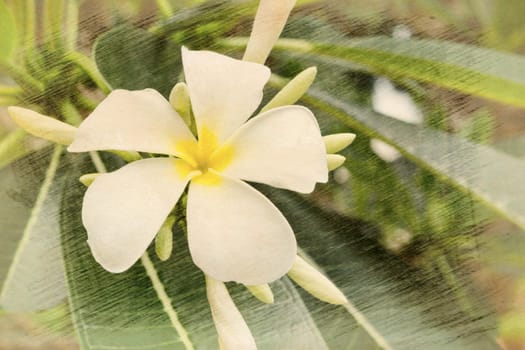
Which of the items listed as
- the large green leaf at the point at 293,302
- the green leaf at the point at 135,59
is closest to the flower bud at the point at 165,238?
the large green leaf at the point at 293,302

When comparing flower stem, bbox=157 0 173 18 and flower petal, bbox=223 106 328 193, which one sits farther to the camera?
flower stem, bbox=157 0 173 18

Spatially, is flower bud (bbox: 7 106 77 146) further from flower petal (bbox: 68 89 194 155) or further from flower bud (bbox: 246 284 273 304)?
flower bud (bbox: 246 284 273 304)

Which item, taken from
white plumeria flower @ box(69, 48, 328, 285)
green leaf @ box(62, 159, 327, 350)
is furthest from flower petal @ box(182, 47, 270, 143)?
green leaf @ box(62, 159, 327, 350)

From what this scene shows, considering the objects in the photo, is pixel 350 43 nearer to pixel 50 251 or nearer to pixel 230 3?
pixel 230 3

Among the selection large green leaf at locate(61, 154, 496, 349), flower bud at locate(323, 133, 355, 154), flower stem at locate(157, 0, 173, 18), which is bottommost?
large green leaf at locate(61, 154, 496, 349)

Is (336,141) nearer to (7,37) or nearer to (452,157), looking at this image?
(452,157)

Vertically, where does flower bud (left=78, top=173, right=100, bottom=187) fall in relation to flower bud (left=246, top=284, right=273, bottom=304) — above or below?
above

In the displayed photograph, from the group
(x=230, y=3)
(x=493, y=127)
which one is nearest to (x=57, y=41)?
(x=230, y=3)
